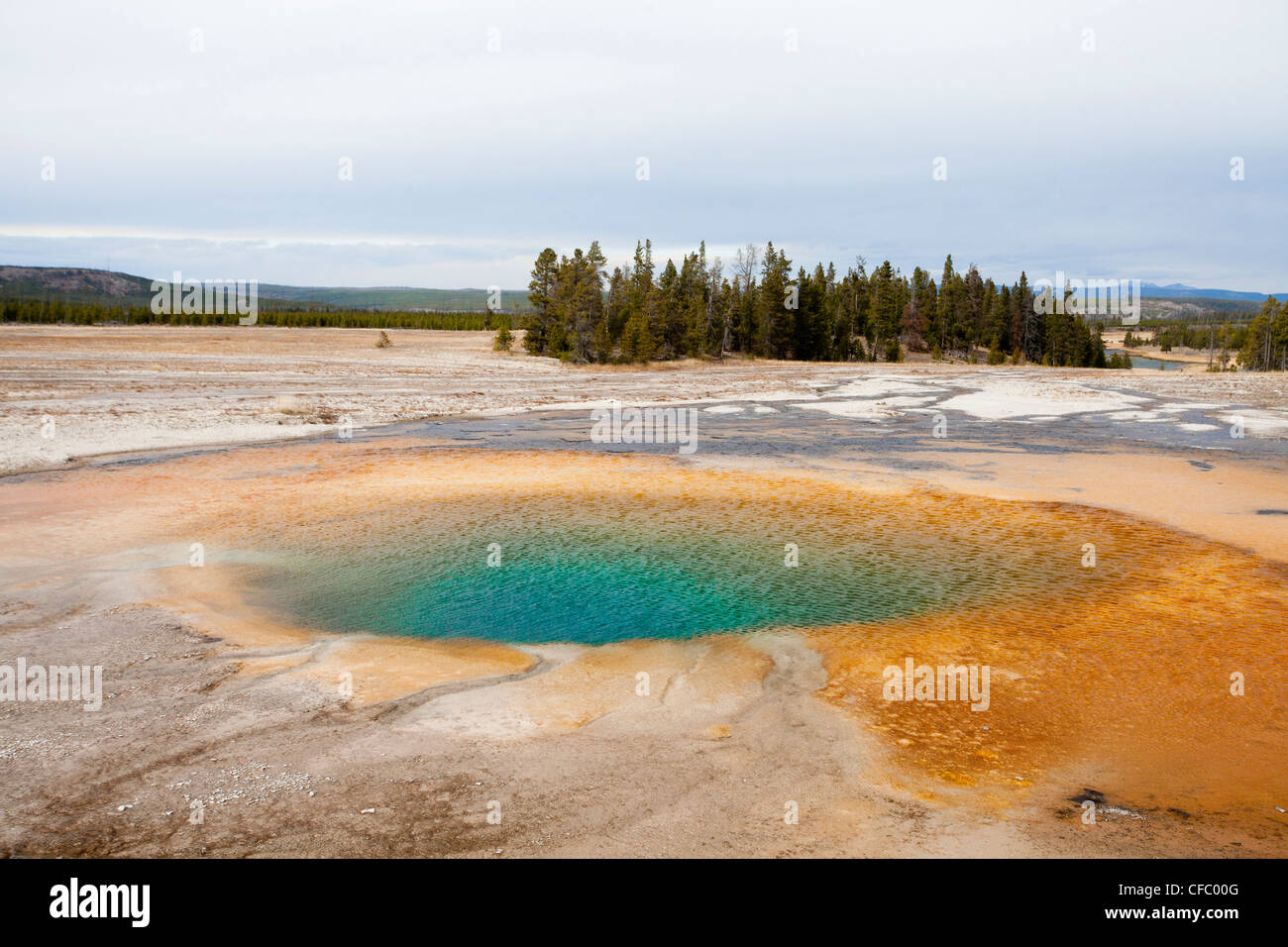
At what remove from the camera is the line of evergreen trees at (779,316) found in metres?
61.5

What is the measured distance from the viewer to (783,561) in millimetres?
12133

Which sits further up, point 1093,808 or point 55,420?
point 55,420

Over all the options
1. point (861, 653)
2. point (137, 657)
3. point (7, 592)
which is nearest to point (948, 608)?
point (861, 653)

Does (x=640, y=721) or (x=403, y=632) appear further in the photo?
(x=403, y=632)

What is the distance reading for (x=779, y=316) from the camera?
250 feet
